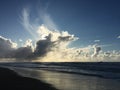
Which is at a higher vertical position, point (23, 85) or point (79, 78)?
point (79, 78)

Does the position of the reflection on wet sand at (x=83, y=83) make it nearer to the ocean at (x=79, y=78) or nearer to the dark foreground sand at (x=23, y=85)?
the ocean at (x=79, y=78)

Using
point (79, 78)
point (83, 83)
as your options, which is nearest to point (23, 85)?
point (83, 83)

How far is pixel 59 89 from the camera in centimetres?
2317

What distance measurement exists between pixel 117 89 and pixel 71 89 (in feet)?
15.2

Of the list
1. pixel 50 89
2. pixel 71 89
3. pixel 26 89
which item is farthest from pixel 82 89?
pixel 26 89

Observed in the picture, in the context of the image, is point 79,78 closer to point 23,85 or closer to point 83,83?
point 83,83

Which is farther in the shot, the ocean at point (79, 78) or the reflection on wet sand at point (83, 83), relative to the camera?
the ocean at point (79, 78)

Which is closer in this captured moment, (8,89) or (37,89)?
(8,89)

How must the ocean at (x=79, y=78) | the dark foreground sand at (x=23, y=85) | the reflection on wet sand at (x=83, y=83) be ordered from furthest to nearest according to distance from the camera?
the ocean at (x=79, y=78) < the reflection on wet sand at (x=83, y=83) < the dark foreground sand at (x=23, y=85)

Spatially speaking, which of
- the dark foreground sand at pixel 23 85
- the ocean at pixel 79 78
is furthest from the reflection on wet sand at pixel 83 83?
the dark foreground sand at pixel 23 85

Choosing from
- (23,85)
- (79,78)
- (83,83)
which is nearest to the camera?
(23,85)

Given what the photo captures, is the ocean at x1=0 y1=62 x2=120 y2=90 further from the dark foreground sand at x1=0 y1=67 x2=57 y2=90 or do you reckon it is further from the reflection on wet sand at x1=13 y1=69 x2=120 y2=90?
the dark foreground sand at x1=0 y1=67 x2=57 y2=90

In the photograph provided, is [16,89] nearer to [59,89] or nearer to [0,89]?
[0,89]

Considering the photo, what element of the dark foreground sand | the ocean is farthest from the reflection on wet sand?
the dark foreground sand
